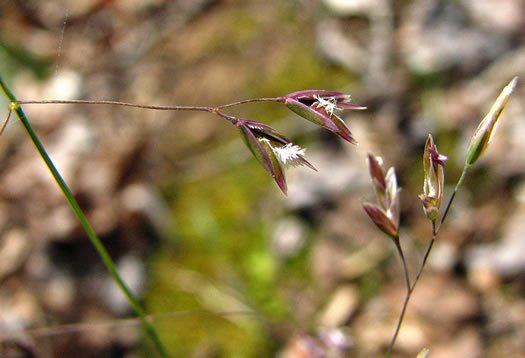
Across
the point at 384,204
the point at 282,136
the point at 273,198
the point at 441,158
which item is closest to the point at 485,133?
the point at 441,158

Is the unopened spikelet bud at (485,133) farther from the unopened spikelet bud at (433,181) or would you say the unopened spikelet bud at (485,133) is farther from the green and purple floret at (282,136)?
the green and purple floret at (282,136)

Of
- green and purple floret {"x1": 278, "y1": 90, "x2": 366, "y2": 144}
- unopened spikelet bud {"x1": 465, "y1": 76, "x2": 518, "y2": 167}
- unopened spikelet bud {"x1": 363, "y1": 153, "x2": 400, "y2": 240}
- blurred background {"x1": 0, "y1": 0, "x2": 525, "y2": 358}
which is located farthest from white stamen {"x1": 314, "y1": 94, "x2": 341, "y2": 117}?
blurred background {"x1": 0, "y1": 0, "x2": 525, "y2": 358}

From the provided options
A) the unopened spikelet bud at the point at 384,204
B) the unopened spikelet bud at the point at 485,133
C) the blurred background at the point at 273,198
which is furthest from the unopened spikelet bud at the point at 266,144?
the blurred background at the point at 273,198

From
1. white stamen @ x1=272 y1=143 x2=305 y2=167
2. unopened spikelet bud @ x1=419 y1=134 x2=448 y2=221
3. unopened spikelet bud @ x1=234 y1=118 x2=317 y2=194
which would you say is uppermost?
unopened spikelet bud @ x1=234 y1=118 x2=317 y2=194

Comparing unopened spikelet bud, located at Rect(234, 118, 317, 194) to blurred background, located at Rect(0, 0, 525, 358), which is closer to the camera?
unopened spikelet bud, located at Rect(234, 118, 317, 194)

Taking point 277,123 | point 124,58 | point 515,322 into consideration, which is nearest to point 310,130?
point 277,123

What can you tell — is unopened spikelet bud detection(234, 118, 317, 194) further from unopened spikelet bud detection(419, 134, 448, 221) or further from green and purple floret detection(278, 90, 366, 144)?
unopened spikelet bud detection(419, 134, 448, 221)

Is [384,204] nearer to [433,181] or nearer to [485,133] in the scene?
[433,181]
